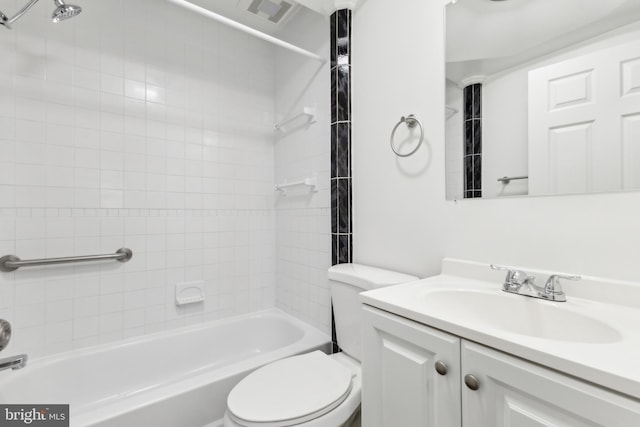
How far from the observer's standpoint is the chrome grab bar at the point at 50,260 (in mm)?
1447

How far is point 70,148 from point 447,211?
6.45 feet

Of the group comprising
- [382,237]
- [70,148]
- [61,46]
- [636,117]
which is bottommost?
[382,237]

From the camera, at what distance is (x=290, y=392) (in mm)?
1106

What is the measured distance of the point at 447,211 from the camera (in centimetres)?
121

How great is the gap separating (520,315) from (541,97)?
698mm

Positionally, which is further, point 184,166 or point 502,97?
point 184,166

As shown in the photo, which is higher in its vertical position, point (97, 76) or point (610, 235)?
point (97, 76)

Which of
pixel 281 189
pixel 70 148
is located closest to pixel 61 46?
pixel 70 148

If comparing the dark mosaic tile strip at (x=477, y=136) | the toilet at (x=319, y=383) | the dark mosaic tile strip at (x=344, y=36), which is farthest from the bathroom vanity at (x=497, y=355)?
the dark mosaic tile strip at (x=344, y=36)

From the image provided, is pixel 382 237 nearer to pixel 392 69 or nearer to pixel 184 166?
pixel 392 69

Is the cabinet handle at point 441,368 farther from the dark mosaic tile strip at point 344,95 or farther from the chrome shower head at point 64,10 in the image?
the chrome shower head at point 64,10

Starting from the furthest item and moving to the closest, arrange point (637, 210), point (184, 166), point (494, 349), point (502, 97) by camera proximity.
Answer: point (184, 166)
point (502, 97)
point (637, 210)
point (494, 349)

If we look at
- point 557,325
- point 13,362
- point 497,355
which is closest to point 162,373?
point 13,362

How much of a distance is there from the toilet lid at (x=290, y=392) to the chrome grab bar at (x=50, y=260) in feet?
3.60
